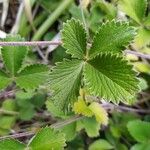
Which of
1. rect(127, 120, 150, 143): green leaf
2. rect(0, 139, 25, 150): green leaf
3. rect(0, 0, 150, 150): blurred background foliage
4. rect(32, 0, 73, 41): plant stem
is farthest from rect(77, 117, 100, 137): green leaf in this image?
rect(32, 0, 73, 41): plant stem

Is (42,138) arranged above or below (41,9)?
below

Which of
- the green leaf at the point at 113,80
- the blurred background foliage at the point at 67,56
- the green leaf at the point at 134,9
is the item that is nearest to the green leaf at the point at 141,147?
the blurred background foliage at the point at 67,56

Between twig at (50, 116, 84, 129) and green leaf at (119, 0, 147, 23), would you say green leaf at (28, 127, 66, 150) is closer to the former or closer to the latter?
twig at (50, 116, 84, 129)

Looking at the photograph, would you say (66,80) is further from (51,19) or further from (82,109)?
(51,19)

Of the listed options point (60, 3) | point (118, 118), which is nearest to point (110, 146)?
point (118, 118)

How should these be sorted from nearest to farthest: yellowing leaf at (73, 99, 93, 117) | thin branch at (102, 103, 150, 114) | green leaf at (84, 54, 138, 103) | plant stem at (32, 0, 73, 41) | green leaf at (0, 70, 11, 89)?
green leaf at (84, 54, 138, 103)
green leaf at (0, 70, 11, 89)
yellowing leaf at (73, 99, 93, 117)
thin branch at (102, 103, 150, 114)
plant stem at (32, 0, 73, 41)

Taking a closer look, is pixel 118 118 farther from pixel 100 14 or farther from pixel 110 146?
pixel 100 14

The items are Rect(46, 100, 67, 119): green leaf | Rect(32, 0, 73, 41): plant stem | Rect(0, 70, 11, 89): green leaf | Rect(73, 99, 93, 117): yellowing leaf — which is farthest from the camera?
Rect(32, 0, 73, 41): plant stem
